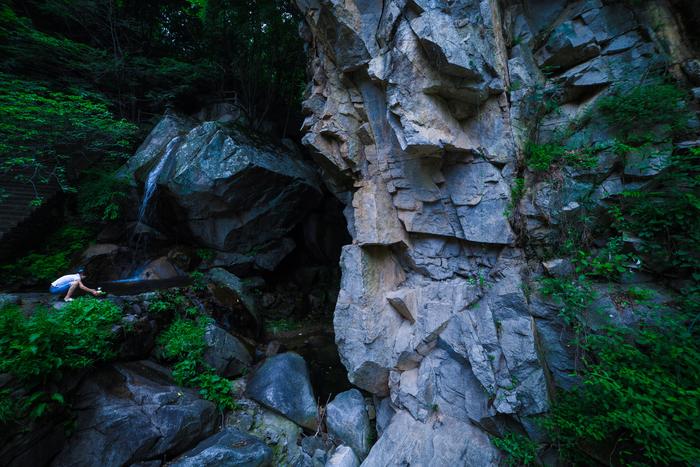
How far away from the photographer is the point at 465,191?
16.3 feet

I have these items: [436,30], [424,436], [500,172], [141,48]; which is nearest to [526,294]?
[500,172]

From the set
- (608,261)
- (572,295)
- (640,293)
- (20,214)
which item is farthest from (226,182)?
(640,293)

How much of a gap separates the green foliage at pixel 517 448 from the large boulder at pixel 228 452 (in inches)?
159

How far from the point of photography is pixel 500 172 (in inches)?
186

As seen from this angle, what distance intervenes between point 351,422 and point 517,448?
3159 mm

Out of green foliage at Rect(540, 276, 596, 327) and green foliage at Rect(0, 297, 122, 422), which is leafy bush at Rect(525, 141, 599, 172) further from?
green foliage at Rect(0, 297, 122, 422)

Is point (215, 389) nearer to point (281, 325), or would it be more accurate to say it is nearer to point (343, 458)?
point (343, 458)

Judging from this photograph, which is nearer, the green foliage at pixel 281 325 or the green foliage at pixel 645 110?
the green foliage at pixel 645 110

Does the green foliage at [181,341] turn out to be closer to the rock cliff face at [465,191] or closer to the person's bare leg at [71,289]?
the person's bare leg at [71,289]

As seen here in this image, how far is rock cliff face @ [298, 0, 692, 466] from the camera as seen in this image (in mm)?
4000

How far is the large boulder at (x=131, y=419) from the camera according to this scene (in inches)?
170

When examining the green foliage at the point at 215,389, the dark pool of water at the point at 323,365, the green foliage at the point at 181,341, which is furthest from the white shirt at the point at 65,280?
the dark pool of water at the point at 323,365

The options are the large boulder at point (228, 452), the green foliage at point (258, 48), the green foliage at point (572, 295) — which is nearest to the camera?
the green foliage at point (572, 295)

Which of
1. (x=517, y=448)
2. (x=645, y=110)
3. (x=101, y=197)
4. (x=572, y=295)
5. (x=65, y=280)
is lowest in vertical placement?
(x=517, y=448)
